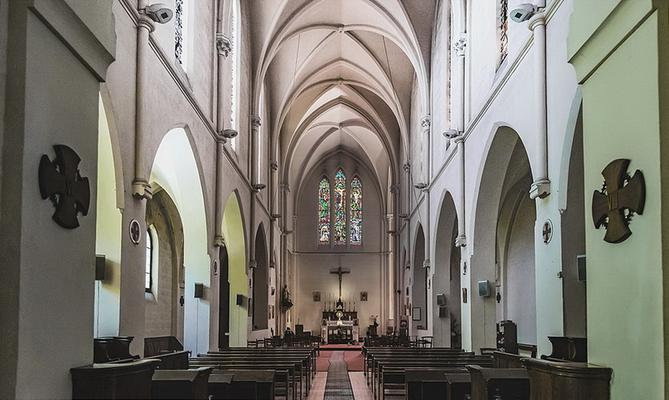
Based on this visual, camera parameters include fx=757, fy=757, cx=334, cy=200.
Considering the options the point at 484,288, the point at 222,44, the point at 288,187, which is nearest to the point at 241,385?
the point at 484,288

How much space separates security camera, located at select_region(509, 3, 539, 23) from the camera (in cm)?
984

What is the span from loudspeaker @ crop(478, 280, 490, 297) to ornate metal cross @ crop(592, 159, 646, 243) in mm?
8325

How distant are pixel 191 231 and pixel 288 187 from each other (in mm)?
17729

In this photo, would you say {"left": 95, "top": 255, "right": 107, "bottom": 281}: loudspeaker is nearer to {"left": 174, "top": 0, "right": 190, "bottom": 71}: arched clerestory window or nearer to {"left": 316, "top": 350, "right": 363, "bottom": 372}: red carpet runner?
{"left": 174, "top": 0, "right": 190, "bottom": 71}: arched clerestory window

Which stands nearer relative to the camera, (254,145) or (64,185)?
(64,185)

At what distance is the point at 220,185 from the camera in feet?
A: 52.0

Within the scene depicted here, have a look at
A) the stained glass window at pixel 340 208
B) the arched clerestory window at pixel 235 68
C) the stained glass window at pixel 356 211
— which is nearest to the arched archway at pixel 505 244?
the arched clerestory window at pixel 235 68

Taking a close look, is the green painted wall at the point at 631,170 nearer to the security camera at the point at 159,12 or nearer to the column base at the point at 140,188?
the security camera at the point at 159,12

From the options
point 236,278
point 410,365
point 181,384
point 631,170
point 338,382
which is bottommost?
point 338,382

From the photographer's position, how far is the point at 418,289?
26469mm

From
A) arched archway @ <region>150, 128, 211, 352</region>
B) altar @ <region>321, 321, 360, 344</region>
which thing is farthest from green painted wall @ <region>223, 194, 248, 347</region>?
altar @ <region>321, 321, 360, 344</region>

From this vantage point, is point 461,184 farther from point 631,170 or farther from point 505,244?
point 631,170

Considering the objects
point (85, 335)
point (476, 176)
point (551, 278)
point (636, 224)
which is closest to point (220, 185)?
point (476, 176)

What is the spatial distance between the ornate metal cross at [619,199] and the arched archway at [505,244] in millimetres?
6828
